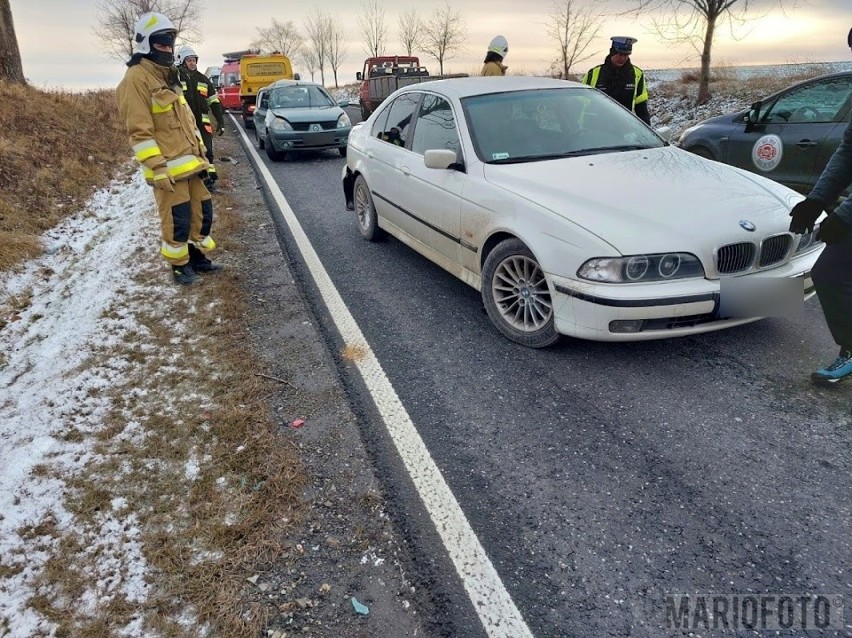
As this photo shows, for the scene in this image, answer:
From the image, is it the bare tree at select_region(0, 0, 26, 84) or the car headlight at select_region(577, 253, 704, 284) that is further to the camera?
the bare tree at select_region(0, 0, 26, 84)

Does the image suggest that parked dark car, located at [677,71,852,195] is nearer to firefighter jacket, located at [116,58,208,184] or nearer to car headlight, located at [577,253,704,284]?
car headlight, located at [577,253,704,284]

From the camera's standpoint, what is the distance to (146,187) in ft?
31.2

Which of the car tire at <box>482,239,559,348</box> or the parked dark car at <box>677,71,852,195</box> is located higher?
the parked dark car at <box>677,71,852,195</box>

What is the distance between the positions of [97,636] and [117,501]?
0.71 meters

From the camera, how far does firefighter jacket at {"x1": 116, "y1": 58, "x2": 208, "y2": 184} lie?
446cm

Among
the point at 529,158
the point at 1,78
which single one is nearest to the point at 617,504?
the point at 529,158

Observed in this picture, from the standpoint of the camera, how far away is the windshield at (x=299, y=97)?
12.6 metres

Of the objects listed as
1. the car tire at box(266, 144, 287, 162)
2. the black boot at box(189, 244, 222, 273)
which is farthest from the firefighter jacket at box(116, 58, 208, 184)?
the car tire at box(266, 144, 287, 162)

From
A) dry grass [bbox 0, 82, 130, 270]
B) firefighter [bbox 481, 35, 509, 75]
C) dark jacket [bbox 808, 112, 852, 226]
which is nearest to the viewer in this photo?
dark jacket [bbox 808, 112, 852, 226]

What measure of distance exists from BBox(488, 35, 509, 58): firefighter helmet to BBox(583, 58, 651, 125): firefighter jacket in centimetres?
197

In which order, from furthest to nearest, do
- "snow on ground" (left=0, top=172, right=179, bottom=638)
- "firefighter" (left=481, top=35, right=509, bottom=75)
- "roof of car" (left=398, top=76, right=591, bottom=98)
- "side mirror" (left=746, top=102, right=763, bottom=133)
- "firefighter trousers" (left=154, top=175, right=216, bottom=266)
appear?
1. "firefighter" (left=481, top=35, right=509, bottom=75)
2. "side mirror" (left=746, top=102, right=763, bottom=133)
3. "firefighter trousers" (left=154, top=175, right=216, bottom=266)
4. "roof of car" (left=398, top=76, right=591, bottom=98)
5. "snow on ground" (left=0, top=172, right=179, bottom=638)

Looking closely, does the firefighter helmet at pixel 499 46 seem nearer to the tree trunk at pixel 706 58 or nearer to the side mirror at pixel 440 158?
the side mirror at pixel 440 158

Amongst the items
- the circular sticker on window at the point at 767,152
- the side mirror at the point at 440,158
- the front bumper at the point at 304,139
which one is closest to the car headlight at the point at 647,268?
the side mirror at the point at 440,158

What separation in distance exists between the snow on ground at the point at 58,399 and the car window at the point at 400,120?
2.44 meters
